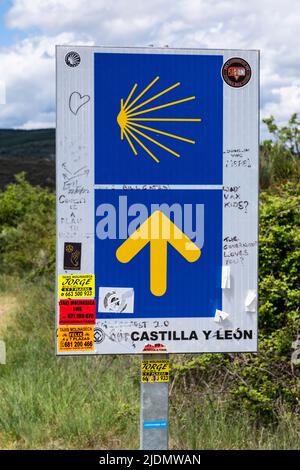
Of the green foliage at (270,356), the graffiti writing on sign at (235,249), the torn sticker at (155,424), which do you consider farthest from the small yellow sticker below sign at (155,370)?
the green foliage at (270,356)

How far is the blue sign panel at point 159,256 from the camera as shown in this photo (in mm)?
3170

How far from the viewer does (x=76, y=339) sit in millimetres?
3195

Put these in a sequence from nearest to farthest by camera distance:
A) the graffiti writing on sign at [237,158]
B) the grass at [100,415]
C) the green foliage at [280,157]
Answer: the graffiti writing on sign at [237,158]
the grass at [100,415]
the green foliage at [280,157]

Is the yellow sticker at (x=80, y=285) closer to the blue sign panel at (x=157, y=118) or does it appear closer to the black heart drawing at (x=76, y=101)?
the blue sign panel at (x=157, y=118)

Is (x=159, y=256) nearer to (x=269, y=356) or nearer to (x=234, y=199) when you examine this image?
(x=234, y=199)

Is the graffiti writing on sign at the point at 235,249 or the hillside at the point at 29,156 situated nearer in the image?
the graffiti writing on sign at the point at 235,249

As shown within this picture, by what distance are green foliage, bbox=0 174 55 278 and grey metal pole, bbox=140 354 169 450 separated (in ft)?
25.3

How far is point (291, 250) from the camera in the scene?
5.27 metres

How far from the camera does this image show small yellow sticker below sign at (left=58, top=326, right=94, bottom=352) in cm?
319

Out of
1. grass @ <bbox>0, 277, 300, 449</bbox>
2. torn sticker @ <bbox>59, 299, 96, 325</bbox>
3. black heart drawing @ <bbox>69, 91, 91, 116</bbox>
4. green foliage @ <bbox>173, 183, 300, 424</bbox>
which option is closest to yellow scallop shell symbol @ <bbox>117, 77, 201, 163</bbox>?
black heart drawing @ <bbox>69, 91, 91, 116</bbox>
